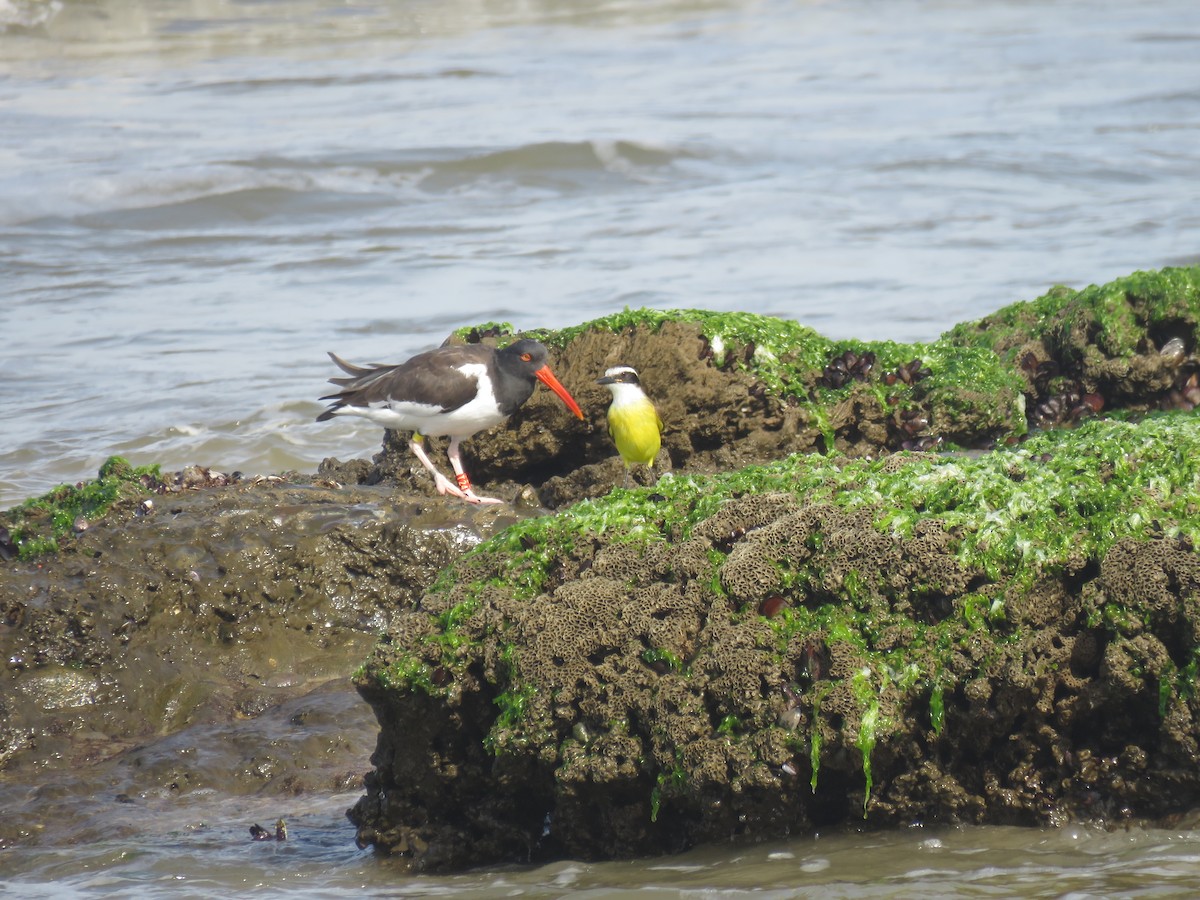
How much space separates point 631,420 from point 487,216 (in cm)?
1199

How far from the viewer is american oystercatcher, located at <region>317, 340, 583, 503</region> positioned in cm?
796

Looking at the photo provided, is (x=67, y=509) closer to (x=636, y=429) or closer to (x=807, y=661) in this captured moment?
(x=636, y=429)

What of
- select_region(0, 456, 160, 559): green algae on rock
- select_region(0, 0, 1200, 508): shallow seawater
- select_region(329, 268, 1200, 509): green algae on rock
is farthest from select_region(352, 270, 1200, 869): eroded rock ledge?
select_region(0, 0, 1200, 508): shallow seawater

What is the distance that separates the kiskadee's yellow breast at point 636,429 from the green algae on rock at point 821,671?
8.76 feet

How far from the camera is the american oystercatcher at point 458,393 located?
7961mm

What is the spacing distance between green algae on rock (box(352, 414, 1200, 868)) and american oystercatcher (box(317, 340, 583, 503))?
2.97 meters

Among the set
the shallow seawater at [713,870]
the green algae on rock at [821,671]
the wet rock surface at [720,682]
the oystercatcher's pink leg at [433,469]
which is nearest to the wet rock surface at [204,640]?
the wet rock surface at [720,682]

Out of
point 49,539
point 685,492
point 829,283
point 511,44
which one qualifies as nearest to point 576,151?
point 829,283

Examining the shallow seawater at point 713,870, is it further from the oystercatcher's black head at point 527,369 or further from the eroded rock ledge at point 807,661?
the oystercatcher's black head at point 527,369

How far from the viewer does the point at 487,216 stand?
18938 millimetres

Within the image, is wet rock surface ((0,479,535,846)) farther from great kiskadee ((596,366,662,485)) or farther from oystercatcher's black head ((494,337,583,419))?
oystercatcher's black head ((494,337,583,419))

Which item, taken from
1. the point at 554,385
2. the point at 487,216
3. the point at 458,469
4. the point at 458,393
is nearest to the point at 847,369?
the point at 554,385

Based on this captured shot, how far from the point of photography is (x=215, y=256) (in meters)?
17.3

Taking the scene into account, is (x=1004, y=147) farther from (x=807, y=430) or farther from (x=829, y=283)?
(x=807, y=430)
